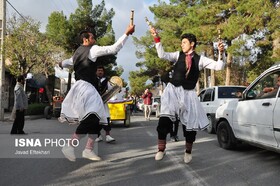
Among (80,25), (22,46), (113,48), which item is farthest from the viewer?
(80,25)

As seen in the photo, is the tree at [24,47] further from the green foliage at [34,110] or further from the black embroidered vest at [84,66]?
the black embroidered vest at [84,66]

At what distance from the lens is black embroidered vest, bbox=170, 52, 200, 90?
17.1 ft

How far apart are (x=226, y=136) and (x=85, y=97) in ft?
10.8

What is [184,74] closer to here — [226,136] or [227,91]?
[226,136]

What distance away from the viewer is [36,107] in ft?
64.5

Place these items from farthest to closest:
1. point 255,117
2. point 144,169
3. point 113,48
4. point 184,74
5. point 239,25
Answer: point 239,25 < point 255,117 < point 184,74 < point 144,169 < point 113,48

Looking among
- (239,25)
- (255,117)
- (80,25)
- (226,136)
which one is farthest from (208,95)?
(80,25)

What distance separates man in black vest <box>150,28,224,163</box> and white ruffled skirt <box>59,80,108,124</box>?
964 millimetres

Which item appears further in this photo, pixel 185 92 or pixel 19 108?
pixel 19 108

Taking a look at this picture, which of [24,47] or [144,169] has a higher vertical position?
[24,47]

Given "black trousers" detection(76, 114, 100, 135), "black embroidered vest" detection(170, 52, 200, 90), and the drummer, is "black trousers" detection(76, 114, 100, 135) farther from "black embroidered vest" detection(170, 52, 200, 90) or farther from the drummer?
"black embroidered vest" detection(170, 52, 200, 90)

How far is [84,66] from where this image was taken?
510cm

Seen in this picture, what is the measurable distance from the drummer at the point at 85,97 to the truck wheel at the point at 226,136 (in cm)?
285

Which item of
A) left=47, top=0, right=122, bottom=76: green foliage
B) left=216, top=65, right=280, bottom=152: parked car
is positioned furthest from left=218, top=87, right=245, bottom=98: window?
left=47, top=0, right=122, bottom=76: green foliage
